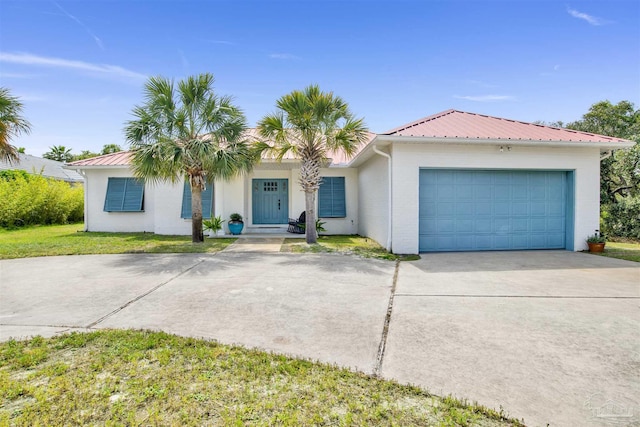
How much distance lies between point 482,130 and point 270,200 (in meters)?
9.65

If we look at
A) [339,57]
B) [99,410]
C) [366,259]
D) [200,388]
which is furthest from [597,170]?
[99,410]

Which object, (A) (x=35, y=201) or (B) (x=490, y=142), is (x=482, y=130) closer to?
(B) (x=490, y=142)

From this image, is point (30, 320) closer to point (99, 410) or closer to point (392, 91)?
point (99, 410)

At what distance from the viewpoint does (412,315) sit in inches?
175

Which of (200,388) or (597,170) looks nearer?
(200,388)

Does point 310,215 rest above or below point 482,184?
below

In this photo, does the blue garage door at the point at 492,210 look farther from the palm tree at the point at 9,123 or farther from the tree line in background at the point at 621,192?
the palm tree at the point at 9,123

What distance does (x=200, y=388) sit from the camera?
2.65 meters

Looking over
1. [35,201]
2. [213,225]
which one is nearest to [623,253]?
[213,225]

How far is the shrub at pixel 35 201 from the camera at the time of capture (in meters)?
15.9

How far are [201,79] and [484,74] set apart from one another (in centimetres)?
1116

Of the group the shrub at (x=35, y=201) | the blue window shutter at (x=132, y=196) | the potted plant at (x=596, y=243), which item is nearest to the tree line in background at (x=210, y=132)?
the potted plant at (x=596, y=243)

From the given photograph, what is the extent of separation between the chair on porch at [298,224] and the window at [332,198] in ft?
3.05

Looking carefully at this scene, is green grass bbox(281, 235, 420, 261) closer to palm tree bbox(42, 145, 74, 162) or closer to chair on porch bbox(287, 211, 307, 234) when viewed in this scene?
chair on porch bbox(287, 211, 307, 234)
